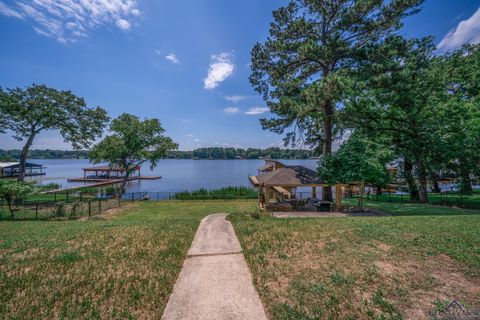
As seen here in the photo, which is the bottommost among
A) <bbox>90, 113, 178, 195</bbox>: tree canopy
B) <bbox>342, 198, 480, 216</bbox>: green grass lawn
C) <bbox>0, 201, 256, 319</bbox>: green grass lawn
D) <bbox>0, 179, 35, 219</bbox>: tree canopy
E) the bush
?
the bush

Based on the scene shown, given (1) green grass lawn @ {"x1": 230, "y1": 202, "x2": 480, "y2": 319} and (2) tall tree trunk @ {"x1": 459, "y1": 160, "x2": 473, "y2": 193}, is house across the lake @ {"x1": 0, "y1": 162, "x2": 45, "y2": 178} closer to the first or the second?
(1) green grass lawn @ {"x1": 230, "y1": 202, "x2": 480, "y2": 319}

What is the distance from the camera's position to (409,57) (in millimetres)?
13484

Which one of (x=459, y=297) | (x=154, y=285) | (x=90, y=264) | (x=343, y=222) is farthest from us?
(x=343, y=222)

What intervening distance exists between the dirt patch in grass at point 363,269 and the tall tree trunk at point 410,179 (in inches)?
508

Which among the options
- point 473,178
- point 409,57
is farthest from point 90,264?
point 473,178

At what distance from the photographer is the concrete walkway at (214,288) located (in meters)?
3.55

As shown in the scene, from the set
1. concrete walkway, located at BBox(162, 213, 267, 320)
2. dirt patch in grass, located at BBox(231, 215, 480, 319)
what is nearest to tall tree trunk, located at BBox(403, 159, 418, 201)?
dirt patch in grass, located at BBox(231, 215, 480, 319)

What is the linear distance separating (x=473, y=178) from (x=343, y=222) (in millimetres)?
15912

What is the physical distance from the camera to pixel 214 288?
4.26m

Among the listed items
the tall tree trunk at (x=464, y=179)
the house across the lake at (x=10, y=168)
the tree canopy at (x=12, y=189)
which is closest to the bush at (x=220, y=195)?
the tree canopy at (x=12, y=189)

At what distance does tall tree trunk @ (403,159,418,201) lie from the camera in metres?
18.9

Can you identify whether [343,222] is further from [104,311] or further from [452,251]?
[104,311]

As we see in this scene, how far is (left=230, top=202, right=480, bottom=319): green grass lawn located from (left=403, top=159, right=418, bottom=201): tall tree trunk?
12.8m

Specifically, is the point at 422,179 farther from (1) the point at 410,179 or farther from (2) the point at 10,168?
(2) the point at 10,168
